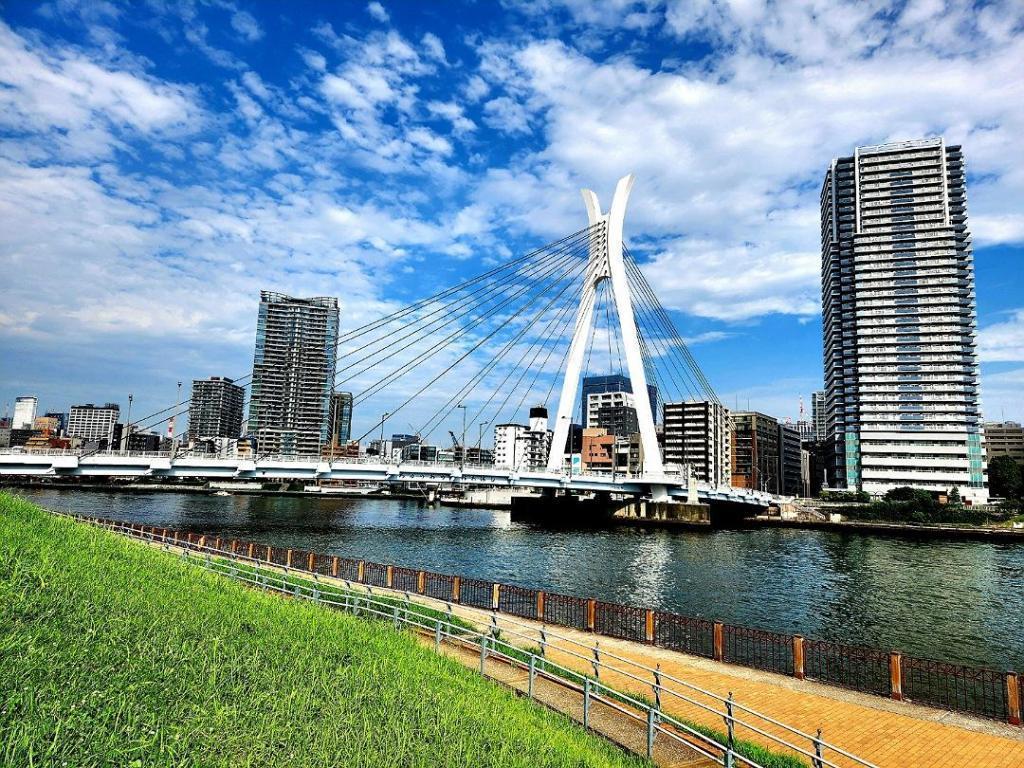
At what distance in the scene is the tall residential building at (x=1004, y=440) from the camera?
18075cm

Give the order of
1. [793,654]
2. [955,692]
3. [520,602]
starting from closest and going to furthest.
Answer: [793,654] → [955,692] → [520,602]

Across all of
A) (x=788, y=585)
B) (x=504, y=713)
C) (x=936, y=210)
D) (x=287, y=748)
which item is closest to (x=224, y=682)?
(x=287, y=748)

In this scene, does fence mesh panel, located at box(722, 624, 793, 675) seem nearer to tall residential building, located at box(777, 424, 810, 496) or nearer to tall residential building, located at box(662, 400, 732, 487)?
tall residential building, located at box(662, 400, 732, 487)

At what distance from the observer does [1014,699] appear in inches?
490

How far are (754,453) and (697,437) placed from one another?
26565 millimetres

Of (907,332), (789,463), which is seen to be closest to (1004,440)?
(789,463)

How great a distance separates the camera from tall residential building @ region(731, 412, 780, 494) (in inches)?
6565

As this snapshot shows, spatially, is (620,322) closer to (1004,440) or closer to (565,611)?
(565,611)

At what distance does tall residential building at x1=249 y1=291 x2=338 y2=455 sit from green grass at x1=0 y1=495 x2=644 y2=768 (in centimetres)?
16801

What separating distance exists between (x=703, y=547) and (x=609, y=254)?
30940mm

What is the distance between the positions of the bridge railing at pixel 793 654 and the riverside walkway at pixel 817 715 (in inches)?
38.1

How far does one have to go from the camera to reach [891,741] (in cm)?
1123

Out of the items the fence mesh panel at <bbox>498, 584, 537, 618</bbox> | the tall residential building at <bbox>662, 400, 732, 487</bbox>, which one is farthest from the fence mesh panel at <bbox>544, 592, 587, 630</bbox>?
the tall residential building at <bbox>662, 400, 732, 487</bbox>

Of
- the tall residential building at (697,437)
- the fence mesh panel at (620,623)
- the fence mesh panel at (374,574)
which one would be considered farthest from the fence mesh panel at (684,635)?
Answer: the tall residential building at (697,437)
